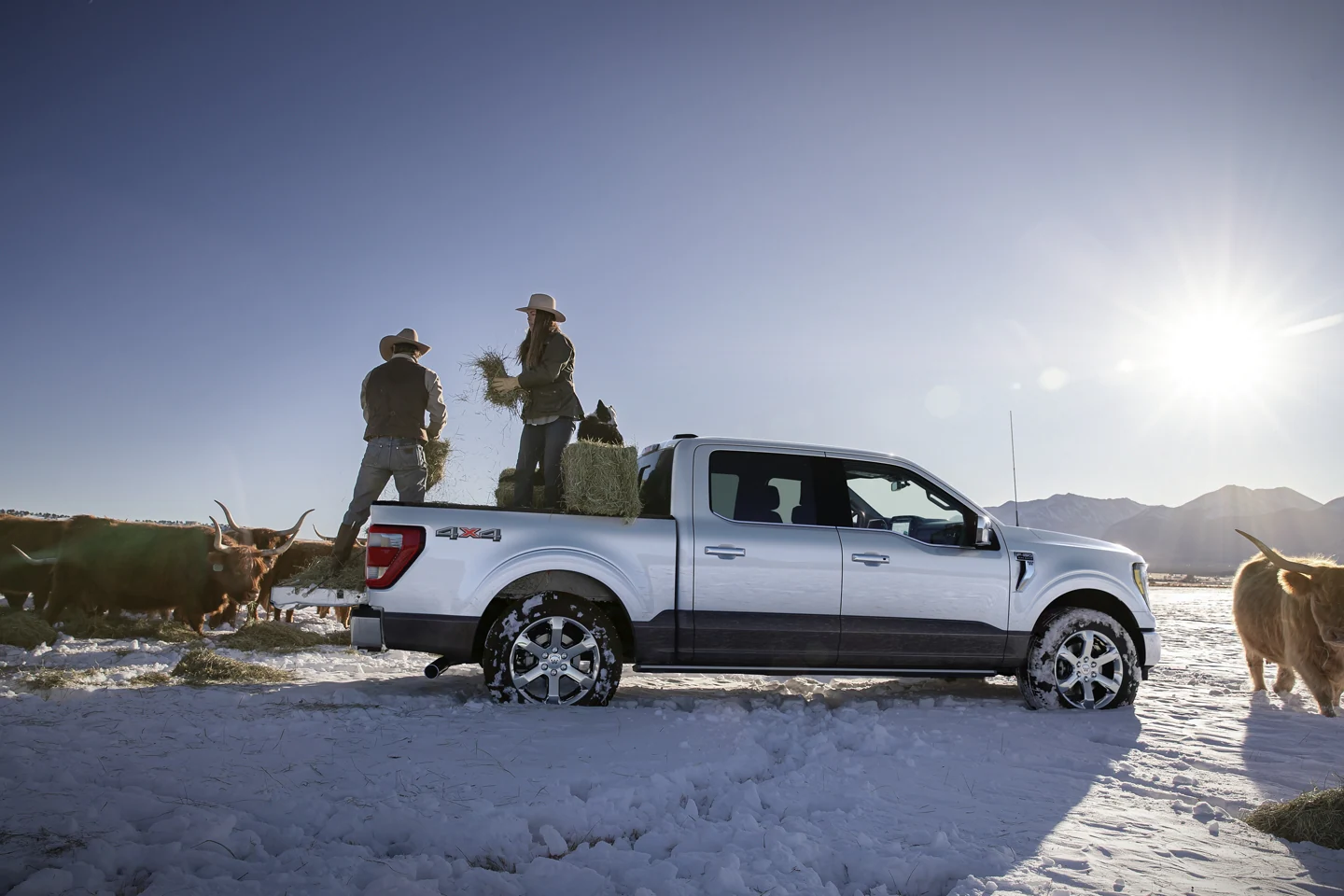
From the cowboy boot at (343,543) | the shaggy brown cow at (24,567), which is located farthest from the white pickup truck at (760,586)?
the shaggy brown cow at (24,567)

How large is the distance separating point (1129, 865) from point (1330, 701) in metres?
5.38

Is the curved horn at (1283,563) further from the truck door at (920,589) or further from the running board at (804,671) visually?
the running board at (804,671)

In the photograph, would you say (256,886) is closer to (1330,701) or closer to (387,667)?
(387,667)

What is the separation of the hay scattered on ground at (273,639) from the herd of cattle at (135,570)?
1.16m

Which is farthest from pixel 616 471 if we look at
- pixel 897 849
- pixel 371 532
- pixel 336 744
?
pixel 897 849

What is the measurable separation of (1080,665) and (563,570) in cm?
436

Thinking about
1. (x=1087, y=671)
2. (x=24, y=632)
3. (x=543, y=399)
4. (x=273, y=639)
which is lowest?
(x=273, y=639)

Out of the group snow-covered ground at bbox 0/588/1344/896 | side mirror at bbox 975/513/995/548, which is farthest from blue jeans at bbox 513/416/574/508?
side mirror at bbox 975/513/995/548

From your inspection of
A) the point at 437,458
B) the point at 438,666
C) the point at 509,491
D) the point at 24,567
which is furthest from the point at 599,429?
the point at 24,567

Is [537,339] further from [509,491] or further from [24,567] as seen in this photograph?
[24,567]

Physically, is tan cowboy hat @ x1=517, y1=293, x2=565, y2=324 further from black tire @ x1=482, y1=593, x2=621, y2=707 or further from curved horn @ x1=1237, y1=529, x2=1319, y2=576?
curved horn @ x1=1237, y1=529, x2=1319, y2=576

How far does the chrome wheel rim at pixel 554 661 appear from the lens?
5902 millimetres

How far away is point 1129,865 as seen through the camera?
341 cm

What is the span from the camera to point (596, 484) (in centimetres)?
625
